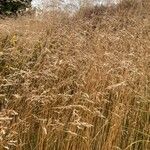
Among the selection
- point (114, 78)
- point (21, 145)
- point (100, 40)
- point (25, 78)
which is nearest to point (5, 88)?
point (25, 78)

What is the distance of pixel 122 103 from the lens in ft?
7.18

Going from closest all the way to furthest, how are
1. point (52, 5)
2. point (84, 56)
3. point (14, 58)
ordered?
point (84, 56) < point (14, 58) < point (52, 5)

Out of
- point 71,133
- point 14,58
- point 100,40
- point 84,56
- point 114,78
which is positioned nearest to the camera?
point 71,133

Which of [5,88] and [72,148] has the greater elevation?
[5,88]

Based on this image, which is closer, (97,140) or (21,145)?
(21,145)

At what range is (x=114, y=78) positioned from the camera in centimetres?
246

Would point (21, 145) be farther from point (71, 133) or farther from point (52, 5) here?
point (52, 5)

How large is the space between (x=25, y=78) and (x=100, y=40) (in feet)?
3.84

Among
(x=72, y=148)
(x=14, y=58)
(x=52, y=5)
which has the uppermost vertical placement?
(x=52, y=5)

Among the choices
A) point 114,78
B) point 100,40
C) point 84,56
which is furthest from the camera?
point 100,40

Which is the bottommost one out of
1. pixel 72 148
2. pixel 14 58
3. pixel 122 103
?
pixel 72 148

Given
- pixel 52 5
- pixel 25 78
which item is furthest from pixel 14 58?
pixel 52 5

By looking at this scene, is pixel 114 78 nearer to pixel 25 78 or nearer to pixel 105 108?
pixel 105 108

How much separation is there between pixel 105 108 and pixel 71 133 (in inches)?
19.2
